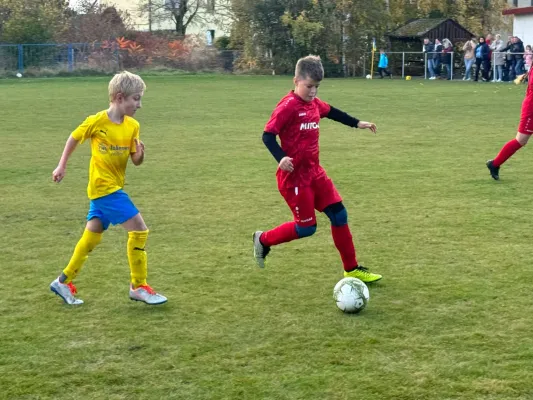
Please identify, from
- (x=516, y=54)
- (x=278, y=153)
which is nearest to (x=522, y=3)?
(x=516, y=54)

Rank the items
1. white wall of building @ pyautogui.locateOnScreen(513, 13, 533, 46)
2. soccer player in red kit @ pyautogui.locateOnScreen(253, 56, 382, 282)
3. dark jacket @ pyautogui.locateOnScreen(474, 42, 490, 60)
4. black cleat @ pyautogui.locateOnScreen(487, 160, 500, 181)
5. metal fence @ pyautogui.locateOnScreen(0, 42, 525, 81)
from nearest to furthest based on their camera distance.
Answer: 1. soccer player in red kit @ pyautogui.locateOnScreen(253, 56, 382, 282)
2. black cleat @ pyautogui.locateOnScreen(487, 160, 500, 181)
3. dark jacket @ pyautogui.locateOnScreen(474, 42, 490, 60)
4. metal fence @ pyautogui.locateOnScreen(0, 42, 525, 81)
5. white wall of building @ pyautogui.locateOnScreen(513, 13, 533, 46)

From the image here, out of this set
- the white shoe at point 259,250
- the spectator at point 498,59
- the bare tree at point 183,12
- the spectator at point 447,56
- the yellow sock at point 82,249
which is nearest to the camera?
the yellow sock at point 82,249

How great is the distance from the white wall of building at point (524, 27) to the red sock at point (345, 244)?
1562 inches

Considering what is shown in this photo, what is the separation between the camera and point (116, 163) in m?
5.71

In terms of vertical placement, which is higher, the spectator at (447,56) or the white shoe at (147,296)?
the spectator at (447,56)

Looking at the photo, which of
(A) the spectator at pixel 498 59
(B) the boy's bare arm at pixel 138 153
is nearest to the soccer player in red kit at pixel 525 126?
(B) the boy's bare arm at pixel 138 153

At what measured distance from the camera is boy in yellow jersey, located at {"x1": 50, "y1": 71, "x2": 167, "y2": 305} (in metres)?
5.62

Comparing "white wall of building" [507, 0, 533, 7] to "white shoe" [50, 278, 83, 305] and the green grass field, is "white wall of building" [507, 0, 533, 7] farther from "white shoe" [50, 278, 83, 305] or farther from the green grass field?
"white shoe" [50, 278, 83, 305]

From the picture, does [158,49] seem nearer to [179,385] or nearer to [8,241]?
[8,241]

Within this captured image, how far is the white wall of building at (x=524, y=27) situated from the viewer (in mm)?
42906

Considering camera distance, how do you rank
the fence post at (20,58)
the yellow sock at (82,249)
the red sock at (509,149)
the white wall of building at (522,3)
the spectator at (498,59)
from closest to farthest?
the yellow sock at (82,249), the red sock at (509,149), the spectator at (498,59), the fence post at (20,58), the white wall of building at (522,3)

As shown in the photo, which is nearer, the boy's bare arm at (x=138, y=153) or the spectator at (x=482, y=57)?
the boy's bare arm at (x=138, y=153)

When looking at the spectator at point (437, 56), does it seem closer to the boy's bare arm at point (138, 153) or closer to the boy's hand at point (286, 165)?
the boy's hand at point (286, 165)

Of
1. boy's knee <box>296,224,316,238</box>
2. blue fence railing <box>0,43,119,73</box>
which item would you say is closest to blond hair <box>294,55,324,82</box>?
boy's knee <box>296,224,316,238</box>
